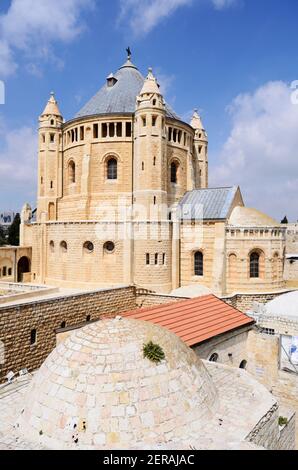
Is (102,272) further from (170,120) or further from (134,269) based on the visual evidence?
(170,120)

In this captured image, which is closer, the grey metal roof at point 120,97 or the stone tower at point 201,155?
the grey metal roof at point 120,97

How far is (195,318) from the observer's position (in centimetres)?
1571

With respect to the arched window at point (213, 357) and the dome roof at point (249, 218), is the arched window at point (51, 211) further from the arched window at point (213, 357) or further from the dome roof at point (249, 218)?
the arched window at point (213, 357)

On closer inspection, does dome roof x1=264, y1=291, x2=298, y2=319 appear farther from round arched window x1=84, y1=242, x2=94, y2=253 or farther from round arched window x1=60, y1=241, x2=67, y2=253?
round arched window x1=60, y1=241, x2=67, y2=253

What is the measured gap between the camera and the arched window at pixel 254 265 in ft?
81.1

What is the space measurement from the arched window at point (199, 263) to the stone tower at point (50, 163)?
13079mm

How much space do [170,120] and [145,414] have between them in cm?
2524

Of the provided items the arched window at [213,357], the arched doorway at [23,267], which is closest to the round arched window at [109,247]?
the arched doorway at [23,267]

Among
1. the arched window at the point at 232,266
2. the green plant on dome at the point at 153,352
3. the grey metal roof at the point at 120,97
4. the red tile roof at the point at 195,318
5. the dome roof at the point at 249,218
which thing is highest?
the grey metal roof at the point at 120,97

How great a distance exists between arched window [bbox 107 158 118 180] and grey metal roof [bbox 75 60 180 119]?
380 cm

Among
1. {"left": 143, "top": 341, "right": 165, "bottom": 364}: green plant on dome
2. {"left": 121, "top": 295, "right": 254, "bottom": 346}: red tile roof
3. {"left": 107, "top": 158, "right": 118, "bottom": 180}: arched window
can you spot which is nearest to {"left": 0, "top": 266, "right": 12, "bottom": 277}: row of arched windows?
{"left": 107, "top": 158, "right": 118, "bottom": 180}: arched window

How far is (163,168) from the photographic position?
27.0 m
